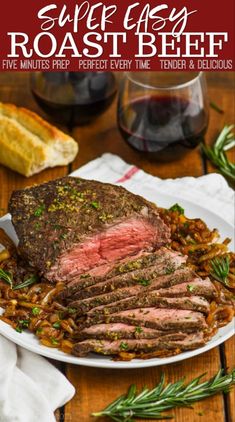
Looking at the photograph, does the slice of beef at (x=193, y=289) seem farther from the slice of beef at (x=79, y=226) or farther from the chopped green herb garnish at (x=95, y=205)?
the chopped green herb garnish at (x=95, y=205)

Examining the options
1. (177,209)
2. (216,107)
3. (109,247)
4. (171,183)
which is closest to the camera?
(109,247)

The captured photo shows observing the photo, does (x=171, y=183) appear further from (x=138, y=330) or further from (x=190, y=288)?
(x=138, y=330)

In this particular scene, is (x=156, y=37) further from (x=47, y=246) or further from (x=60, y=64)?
(x=47, y=246)

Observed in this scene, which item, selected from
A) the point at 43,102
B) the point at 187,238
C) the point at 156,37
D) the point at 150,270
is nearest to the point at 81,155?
the point at 43,102

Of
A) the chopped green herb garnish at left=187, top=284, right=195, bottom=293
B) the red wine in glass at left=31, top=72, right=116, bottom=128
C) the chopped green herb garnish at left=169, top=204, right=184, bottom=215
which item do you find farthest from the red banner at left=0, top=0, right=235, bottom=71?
the chopped green herb garnish at left=187, top=284, right=195, bottom=293

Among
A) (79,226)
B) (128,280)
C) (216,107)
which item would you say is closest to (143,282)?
(128,280)

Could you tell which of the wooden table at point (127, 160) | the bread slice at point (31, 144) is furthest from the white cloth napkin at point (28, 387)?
the bread slice at point (31, 144)
